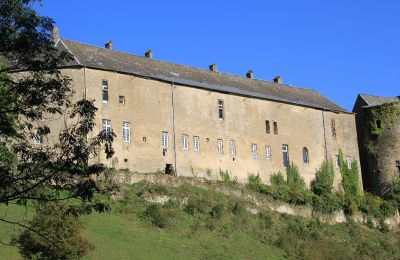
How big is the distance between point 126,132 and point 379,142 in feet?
78.8

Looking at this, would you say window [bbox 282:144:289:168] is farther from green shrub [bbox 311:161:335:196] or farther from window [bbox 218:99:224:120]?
window [bbox 218:99:224:120]

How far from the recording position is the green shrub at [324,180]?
54.4 metres

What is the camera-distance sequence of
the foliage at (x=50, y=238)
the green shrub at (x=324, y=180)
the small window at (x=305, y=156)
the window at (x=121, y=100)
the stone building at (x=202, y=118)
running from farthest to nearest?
the small window at (x=305, y=156)
the green shrub at (x=324, y=180)
the window at (x=121, y=100)
the stone building at (x=202, y=118)
the foliage at (x=50, y=238)

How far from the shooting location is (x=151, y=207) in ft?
129

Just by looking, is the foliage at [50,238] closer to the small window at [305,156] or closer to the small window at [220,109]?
the small window at [220,109]

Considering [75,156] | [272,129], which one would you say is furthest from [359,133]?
[75,156]

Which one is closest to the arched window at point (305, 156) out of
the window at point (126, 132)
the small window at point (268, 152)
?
the small window at point (268, 152)

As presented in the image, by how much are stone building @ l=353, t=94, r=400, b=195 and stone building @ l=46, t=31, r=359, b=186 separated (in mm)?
1597

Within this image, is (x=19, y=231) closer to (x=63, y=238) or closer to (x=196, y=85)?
(x=63, y=238)

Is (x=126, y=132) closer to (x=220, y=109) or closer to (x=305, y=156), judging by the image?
(x=220, y=109)

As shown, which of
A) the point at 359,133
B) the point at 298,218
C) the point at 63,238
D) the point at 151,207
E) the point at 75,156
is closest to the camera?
the point at 75,156

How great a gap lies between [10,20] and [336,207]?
39.3 m

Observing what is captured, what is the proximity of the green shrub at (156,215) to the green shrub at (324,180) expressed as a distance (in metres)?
18.6

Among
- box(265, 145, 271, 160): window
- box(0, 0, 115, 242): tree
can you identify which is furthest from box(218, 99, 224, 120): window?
box(0, 0, 115, 242): tree
